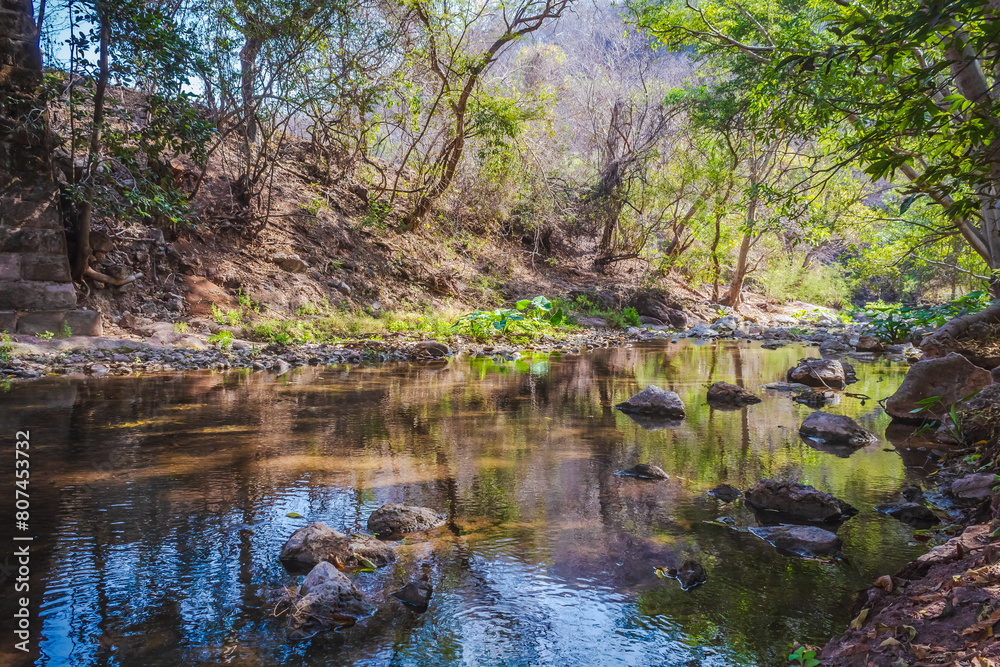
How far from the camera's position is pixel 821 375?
331 inches

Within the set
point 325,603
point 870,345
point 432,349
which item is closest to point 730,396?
point 325,603

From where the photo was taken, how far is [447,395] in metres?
7.55

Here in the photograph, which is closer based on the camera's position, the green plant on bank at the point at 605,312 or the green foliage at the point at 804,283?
the green plant on bank at the point at 605,312

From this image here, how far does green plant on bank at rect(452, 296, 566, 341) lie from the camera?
14196 mm

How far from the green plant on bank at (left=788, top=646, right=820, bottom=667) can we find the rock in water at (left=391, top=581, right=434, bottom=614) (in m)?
1.34

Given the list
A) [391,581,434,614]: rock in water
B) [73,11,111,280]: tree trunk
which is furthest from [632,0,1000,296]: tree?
[73,11,111,280]: tree trunk

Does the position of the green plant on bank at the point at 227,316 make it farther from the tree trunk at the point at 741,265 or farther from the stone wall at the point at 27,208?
A: the tree trunk at the point at 741,265

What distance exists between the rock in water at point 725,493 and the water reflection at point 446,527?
0.12 meters

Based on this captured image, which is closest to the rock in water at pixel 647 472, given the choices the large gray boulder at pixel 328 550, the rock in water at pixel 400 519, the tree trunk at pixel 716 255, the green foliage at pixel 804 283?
the rock in water at pixel 400 519

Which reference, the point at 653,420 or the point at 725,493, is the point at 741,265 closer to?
the point at 653,420

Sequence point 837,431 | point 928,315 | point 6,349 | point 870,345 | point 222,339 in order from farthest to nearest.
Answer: point 870,345 < point 222,339 < point 928,315 < point 6,349 < point 837,431

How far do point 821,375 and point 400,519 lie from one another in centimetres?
720

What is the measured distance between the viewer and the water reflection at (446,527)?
224 centimetres

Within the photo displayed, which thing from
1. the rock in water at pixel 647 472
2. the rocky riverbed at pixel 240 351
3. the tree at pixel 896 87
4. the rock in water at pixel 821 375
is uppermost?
the tree at pixel 896 87
